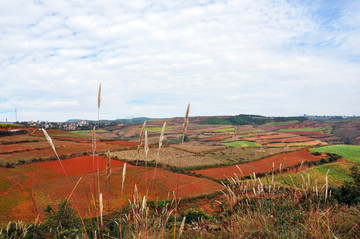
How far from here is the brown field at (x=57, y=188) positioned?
13386 mm

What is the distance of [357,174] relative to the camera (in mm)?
11805

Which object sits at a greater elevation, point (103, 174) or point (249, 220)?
point (249, 220)

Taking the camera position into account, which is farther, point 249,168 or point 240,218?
point 249,168

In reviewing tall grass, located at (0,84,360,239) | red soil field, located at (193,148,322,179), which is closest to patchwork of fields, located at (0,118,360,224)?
red soil field, located at (193,148,322,179)

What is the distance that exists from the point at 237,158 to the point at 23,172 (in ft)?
107

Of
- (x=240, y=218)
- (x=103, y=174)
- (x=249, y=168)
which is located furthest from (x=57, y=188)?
(x=249, y=168)

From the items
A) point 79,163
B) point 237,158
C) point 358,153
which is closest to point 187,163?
point 237,158

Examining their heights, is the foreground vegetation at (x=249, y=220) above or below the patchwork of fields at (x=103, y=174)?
above

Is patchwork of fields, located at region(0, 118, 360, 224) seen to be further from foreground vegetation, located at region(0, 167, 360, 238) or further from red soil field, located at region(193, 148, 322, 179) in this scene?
foreground vegetation, located at region(0, 167, 360, 238)

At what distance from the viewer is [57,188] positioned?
1767 centimetres

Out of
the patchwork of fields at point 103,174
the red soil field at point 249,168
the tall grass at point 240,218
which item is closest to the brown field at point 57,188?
the patchwork of fields at point 103,174

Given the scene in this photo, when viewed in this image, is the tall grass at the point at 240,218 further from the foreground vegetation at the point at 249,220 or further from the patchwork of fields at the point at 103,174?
the patchwork of fields at the point at 103,174

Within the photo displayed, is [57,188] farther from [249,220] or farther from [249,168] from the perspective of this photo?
[249,168]

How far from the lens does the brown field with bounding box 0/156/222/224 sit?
13.4 metres
